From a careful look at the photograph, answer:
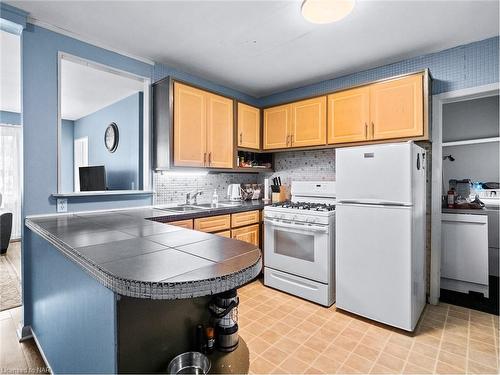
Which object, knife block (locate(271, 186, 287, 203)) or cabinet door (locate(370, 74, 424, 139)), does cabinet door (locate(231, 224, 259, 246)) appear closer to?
knife block (locate(271, 186, 287, 203))

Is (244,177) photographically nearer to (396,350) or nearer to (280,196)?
(280,196)

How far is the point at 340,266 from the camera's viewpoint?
97.7 inches

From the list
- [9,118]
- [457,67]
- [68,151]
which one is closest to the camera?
[457,67]

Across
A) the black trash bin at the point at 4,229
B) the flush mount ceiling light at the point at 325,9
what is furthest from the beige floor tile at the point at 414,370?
the black trash bin at the point at 4,229

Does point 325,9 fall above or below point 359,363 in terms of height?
above

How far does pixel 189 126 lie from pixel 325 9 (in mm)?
1651

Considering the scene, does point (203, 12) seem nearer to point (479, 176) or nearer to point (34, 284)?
point (34, 284)

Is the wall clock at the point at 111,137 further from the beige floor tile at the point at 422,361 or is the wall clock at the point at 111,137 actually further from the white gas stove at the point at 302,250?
the beige floor tile at the point at 422,361

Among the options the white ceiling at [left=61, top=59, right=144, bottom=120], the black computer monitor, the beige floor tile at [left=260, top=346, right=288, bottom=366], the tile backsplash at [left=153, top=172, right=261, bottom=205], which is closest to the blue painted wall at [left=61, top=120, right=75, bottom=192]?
the white ceiling at [left=61, top=59, right=144, bottom=120]

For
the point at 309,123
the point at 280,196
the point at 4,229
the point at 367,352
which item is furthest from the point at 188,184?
the point at 4,229

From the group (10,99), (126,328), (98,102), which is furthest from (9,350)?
(10,99)

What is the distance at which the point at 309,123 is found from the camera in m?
3.22

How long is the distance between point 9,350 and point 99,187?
82.3 inches

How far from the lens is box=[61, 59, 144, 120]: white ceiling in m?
3.21
